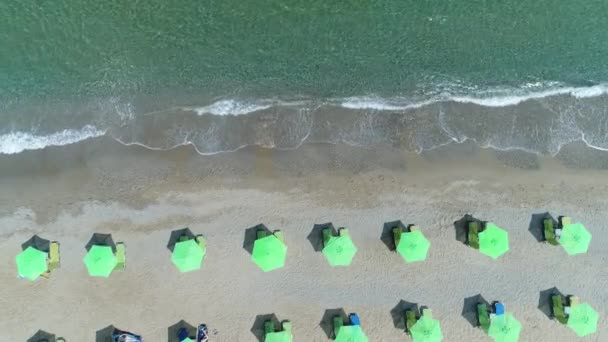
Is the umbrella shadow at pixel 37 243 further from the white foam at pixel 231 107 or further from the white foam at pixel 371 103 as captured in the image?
the white foam at pixel 371 103

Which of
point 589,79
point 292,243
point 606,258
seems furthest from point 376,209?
point 589,79

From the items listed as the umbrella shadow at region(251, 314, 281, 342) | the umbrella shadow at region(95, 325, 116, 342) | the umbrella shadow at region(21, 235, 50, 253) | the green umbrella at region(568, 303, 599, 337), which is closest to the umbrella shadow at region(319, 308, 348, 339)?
the umbrella shadow at region(251, 314, 281, 342)

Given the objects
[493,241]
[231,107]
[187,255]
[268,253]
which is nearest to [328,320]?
[268,253]

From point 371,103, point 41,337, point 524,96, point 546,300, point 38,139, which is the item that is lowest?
point 546,300

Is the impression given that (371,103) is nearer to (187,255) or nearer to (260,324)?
(187,255)

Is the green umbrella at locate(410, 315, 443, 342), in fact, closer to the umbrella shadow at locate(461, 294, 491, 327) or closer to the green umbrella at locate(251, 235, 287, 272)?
the umbrella shadow at locate(461, 294, 491, 327)

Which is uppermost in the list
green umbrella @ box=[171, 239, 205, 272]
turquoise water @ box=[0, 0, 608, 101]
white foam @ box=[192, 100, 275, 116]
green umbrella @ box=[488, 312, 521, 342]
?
turquoise water @ box=[0, 0, 608, 101]

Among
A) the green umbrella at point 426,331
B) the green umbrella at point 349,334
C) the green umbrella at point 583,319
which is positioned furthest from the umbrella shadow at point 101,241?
the green umbrella at point 583,319

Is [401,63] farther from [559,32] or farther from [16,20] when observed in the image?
[16,20]
